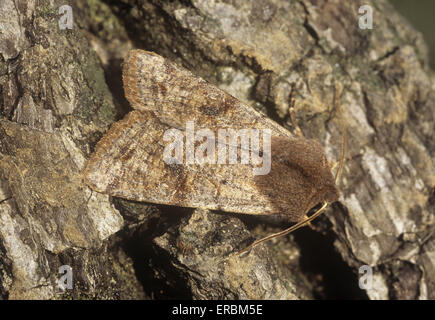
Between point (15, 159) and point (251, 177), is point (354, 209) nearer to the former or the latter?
point (251, 177)
